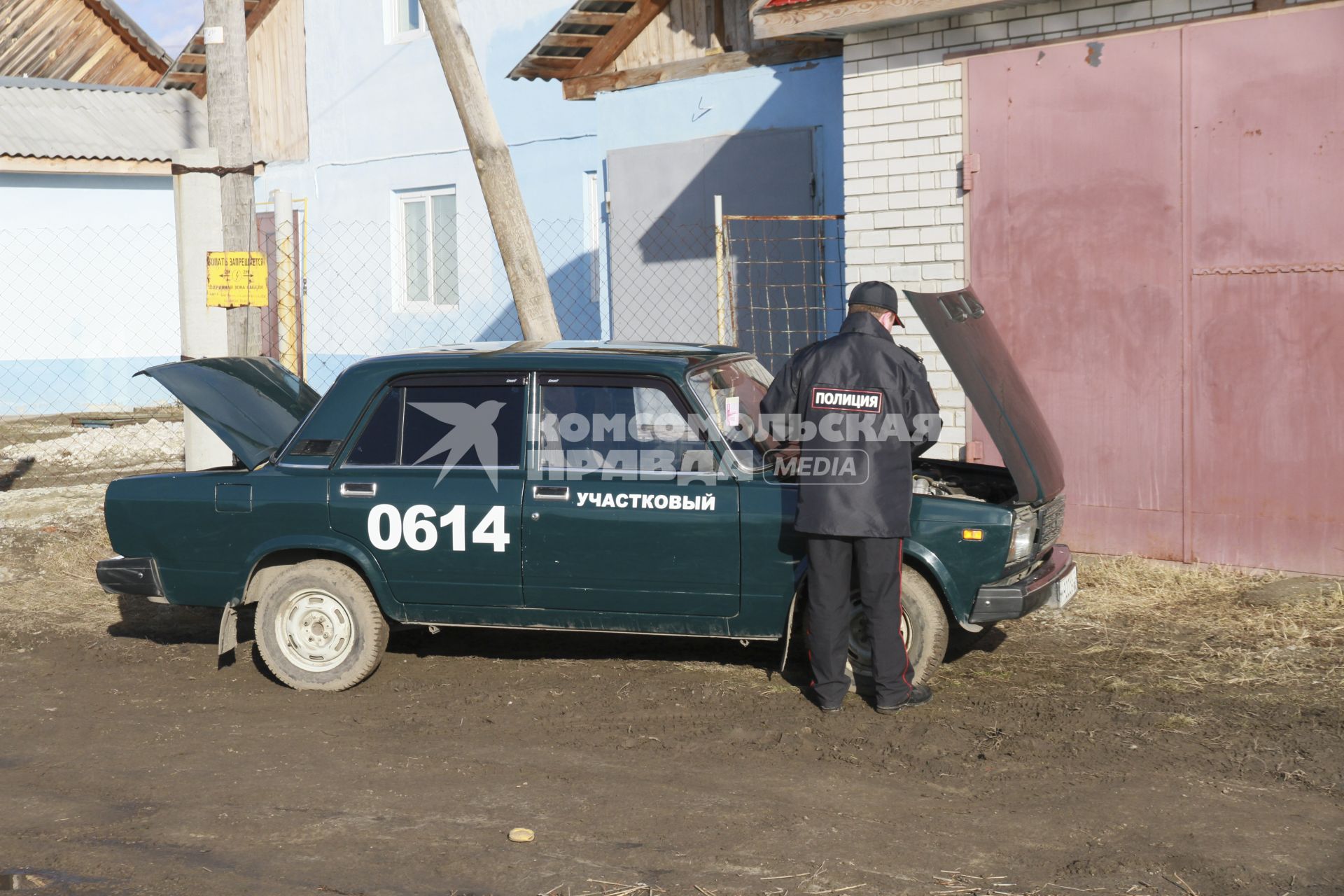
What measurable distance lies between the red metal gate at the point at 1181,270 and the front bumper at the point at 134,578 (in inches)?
215

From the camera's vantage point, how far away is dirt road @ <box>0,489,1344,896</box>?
444cm

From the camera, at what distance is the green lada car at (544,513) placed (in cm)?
620

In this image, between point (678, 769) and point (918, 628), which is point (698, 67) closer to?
point (918, 628)

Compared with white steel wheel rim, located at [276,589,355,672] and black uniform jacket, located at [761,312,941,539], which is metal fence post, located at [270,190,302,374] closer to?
white steel wheel rim, located at [276,589,355,672]

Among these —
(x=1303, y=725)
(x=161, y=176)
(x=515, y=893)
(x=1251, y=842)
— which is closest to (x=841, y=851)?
(x=515, y=893)

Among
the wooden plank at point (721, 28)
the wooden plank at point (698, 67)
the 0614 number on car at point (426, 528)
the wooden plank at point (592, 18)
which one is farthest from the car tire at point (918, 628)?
the wooden plank at point (592, 18)

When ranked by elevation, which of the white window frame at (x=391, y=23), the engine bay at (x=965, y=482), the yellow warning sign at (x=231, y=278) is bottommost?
the engine bay at (x=965, y=482)

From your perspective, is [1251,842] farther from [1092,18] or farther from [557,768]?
[1092,18]

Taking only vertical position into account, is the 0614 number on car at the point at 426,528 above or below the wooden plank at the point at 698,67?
below

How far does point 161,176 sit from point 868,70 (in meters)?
12.6

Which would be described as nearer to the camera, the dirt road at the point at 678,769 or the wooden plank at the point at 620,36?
the dirt road at the point at 678,769

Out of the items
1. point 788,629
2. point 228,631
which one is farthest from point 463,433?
point 788,629

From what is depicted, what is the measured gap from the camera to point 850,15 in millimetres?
9180

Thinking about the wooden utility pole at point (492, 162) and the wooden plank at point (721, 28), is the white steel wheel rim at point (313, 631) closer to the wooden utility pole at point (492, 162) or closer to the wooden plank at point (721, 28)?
the wooden utility pole at point (492, 162)
